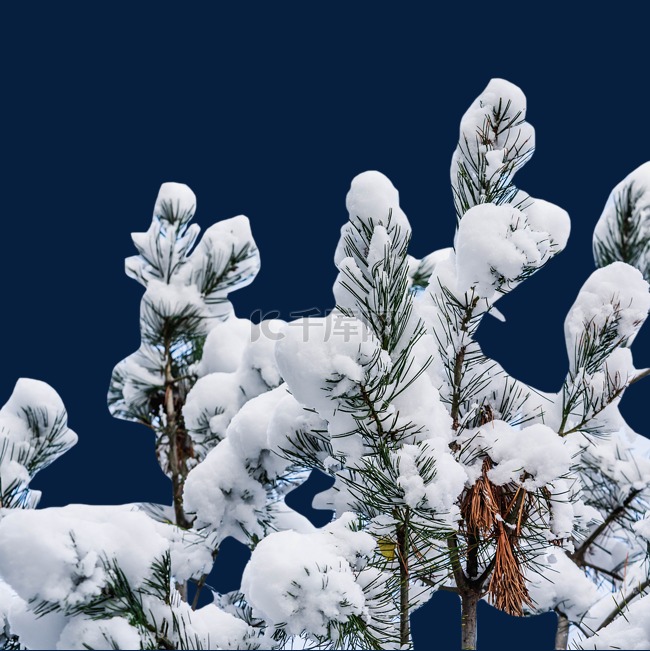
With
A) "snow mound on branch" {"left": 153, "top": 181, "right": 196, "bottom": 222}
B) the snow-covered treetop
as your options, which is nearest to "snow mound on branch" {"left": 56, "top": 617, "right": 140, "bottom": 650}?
"snow mound on branch" {"left": 153, "top": 181, "right": 196, "bottom": 222}

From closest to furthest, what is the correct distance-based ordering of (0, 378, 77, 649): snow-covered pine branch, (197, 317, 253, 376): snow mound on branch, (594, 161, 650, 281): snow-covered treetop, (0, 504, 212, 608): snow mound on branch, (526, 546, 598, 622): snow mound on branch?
(0, 504, 212, 608): snow mound on branch, (526, 546, 598, 622): snow mound on branch, (0, 378, 77, 649): snow-covered pine branch, (594, 161, 650, 281): snow-covered treetop, (197, 317, 253, 376): snow mound on branch

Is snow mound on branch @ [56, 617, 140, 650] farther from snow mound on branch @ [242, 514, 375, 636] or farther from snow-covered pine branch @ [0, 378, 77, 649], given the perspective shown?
snow-covered pine branch @ [0, 378, 77, 649]

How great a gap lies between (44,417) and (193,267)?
2.80ft

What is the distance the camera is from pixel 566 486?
252 cm

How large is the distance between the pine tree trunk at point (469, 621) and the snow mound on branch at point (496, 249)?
0.81m

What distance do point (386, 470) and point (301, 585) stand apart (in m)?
0.32

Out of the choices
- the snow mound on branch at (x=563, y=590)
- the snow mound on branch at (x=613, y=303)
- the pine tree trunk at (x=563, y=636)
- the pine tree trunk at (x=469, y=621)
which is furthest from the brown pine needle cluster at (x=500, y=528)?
the pine tree trunk at (x=563, y=636)

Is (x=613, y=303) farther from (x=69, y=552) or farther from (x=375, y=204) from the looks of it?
(x=69, y=552)

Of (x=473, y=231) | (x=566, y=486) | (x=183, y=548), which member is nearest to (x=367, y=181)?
(x=473, y=231)

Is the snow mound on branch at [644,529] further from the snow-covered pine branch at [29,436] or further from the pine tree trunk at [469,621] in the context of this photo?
the snow-covered pine branch at [29,436]

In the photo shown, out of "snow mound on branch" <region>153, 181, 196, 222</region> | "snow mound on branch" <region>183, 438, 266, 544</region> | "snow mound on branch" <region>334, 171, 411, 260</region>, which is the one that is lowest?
"snow mound on branch" <region>183, 438, 266, 544</region>

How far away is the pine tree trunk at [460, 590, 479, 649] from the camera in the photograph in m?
2.52

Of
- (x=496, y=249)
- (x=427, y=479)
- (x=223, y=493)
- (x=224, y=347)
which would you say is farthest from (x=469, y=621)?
→ (x=224, y=347)

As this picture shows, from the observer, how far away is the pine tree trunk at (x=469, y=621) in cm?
252
